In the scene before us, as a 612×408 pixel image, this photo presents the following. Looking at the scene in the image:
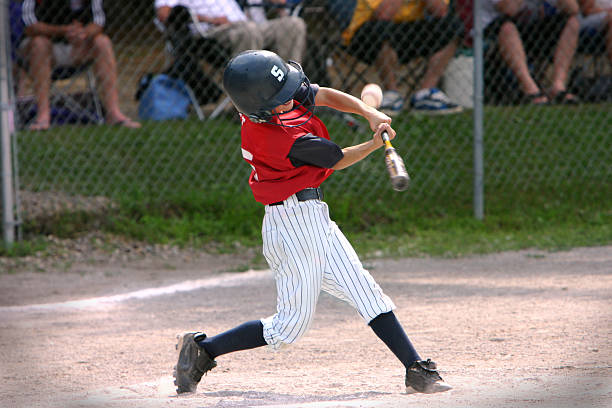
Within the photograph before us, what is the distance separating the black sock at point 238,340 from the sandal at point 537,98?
5.27 metres

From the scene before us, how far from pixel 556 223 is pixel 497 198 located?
575mm

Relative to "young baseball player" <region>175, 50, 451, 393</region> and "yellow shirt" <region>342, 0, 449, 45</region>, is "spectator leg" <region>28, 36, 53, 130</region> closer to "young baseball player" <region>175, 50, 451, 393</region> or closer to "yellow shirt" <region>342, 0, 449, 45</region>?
"yellow shirt" <region>342, 0, 449, 45</region>

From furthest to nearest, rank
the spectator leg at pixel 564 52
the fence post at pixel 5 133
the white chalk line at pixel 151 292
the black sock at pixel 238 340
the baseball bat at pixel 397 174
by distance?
the spectator leg at pixel 564 52 → the fence post at pixel 5 133 → the white chalk line at pixel 151 292 → the black sock at pixel 238 340 → the baseball bat at pixel 397 174

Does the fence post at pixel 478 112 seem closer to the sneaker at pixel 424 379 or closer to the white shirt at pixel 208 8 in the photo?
the white shirt at pixel 208 8

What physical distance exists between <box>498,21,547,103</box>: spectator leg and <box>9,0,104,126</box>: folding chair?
12.8ft

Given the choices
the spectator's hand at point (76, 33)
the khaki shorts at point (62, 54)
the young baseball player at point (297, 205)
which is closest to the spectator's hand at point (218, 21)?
the spectator's hand at point (76, 33)

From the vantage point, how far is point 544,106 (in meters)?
7.73

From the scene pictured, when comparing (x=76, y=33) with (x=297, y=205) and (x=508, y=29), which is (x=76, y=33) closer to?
(x=508, y=29)

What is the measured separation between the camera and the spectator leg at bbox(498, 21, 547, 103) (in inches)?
292

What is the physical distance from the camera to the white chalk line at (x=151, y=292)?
484 cm

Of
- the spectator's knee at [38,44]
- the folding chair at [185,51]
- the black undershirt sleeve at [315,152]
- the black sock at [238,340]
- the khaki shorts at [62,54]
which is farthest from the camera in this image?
the folding chair at [185,51]

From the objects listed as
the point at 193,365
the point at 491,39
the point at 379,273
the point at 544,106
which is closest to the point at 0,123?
the point at 379,273

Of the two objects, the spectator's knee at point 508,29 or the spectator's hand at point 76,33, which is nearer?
the spectator's hand at point 76,33

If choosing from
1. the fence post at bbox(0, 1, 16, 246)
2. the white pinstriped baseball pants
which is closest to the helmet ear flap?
the white pinstriped baseball pants
